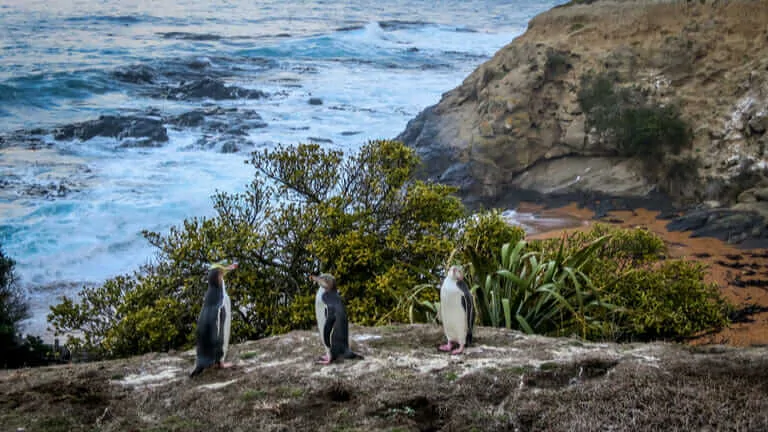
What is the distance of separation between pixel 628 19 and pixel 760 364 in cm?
2168

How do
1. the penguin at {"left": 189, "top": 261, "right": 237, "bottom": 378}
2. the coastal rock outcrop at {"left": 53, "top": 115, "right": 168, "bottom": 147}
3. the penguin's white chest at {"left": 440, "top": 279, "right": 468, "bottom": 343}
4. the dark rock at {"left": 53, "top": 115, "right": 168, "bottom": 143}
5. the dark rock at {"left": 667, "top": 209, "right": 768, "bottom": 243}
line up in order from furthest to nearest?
the dark rock at {"left": 53, "top": 115, "right": 168, "bottom": 143}
the coastal rock outcrop at {"left": 53, "top": 115, "right": 168, "bottom": 147}
the dark rock at {"left": 667, "top": 209, "right": 768, "bottom": 243}
the penguin's white chest at {"left": 440, "top": 279, "right": 468, "bottom": 343}
the penguin at {"left": 189, "top": 261, "right": 237, "bottom": 378}

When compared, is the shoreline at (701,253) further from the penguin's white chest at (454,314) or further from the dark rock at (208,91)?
the dark rock at (208,91)

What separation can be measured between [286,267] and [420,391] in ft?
15.1

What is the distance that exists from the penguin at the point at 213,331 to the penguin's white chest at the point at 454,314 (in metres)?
1.75

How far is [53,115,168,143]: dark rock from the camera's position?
32219 millimetres

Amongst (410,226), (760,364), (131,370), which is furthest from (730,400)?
(410,226)

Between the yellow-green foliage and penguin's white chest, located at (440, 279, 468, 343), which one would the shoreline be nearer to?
the yellow-green foliage

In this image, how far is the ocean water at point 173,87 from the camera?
2305 cm

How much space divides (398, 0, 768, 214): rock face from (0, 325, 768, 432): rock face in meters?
15.3

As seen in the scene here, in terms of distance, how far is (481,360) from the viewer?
5.30 metres

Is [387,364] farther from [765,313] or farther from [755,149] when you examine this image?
[755,149]

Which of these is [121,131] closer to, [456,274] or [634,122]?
[634,122]

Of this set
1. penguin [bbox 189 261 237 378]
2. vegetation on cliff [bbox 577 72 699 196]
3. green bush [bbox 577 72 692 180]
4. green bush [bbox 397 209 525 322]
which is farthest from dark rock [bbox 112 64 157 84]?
penguin [bbox 189 261 237 378]

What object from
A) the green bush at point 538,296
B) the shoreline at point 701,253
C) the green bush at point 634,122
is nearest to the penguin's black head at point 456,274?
the green bush at point 538,296
